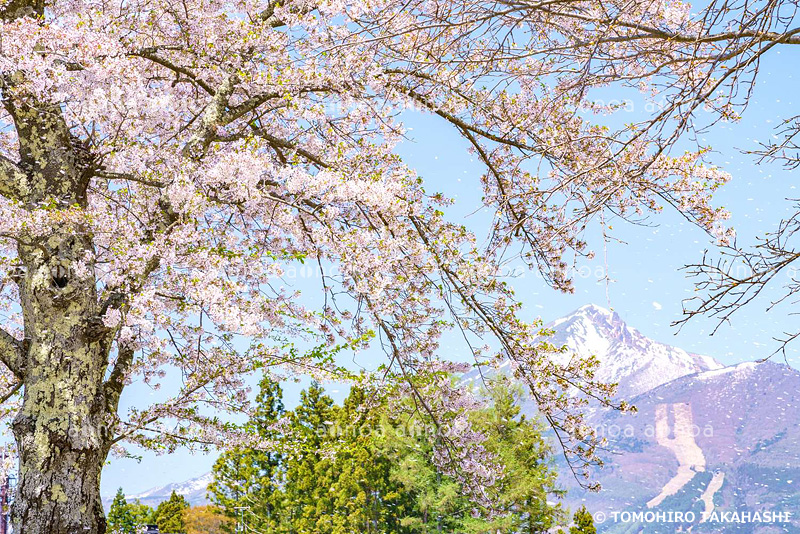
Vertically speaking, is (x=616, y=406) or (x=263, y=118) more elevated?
(x=263, y=118)

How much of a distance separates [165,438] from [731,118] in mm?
7399

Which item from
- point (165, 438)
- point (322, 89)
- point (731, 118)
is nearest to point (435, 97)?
point (322, 89)

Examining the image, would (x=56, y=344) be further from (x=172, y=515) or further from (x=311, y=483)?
(x=172, y=515)

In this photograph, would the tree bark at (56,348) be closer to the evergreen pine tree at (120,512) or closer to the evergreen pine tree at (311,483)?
the evergreen pine tree at (311,483)

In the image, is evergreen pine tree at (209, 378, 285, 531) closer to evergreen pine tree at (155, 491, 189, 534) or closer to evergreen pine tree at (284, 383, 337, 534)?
evergreen pine tree at (284, 383, 337, 534)

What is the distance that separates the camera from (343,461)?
27.5m

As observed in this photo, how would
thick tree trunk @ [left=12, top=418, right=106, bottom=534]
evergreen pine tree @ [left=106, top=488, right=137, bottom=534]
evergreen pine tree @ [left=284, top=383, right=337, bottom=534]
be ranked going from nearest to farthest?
thick tree trunk @ [left=12, top=418, right=106, bottom=534] < evergreen pine tree @ [left=284, top=383, right=337, bottom=534] < evergreen pine tree @ [left=106, top=488, right=137, bottom=534]

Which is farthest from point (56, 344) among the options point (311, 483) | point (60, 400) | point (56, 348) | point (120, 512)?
point (120, 512)

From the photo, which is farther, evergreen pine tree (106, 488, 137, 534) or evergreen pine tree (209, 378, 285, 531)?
evergreen pine tree (106, 488, 137, 534)

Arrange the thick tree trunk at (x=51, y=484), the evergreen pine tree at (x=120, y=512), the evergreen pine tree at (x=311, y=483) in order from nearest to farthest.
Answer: the thick tree trunk at (x=51, y=484) < the evergreen pine tree at (x=311, y=483) < the evergreen pine tree at (x=120, y=512)

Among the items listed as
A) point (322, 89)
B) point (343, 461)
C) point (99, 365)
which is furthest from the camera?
point (343, 461)

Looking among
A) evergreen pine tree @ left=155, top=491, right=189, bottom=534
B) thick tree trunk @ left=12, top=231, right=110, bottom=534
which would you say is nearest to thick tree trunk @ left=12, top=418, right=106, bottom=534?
thick tree trunk @ left=12, top=231, right=110, bottom=534

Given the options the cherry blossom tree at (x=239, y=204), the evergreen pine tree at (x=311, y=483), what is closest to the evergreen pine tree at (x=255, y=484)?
the evergreen pine tree at (x=311, y=483)

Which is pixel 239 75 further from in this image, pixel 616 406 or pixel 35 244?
pixel 616 406
